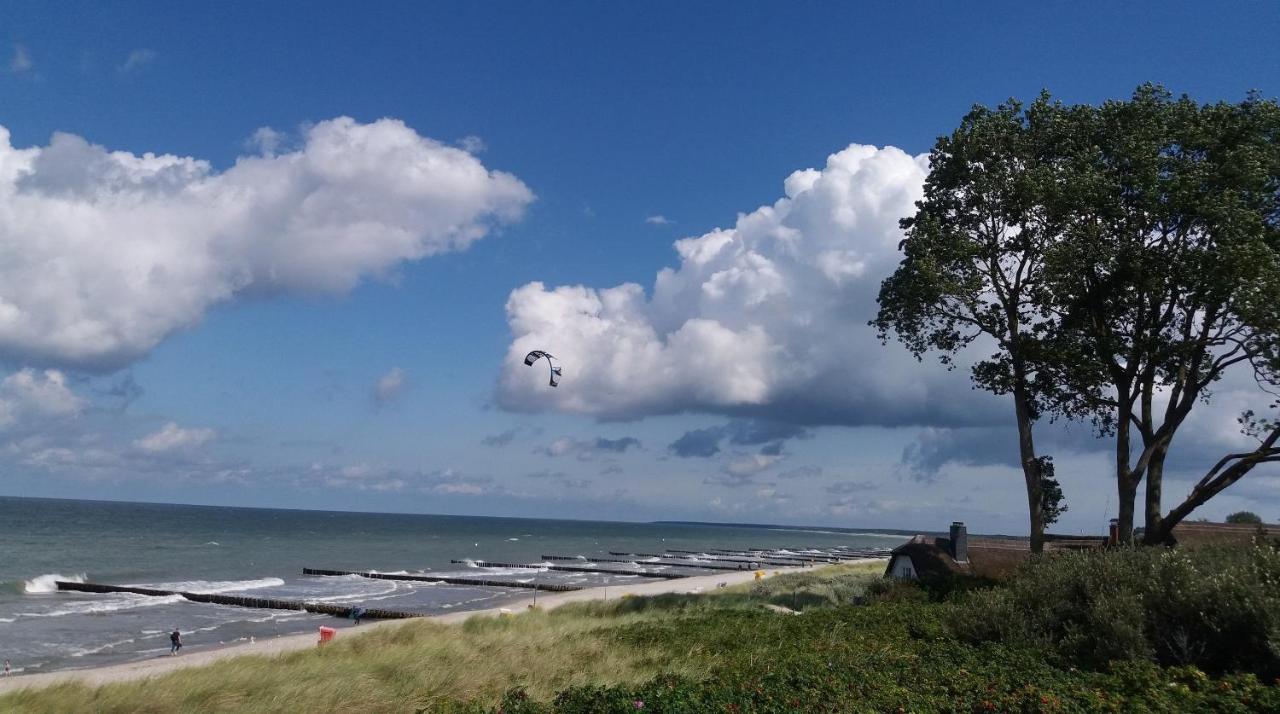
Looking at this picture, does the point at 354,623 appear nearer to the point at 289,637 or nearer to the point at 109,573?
the point at 289,637

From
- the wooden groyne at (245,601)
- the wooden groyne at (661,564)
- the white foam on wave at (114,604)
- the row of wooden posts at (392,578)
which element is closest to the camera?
the wooden groyne at (245,601)

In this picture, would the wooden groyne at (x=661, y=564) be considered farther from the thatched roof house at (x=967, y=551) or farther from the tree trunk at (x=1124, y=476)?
the tree trunk at (x=1124, y=476)

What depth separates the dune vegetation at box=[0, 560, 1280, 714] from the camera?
→ 31.1 feet

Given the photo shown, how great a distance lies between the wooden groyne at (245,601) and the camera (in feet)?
151

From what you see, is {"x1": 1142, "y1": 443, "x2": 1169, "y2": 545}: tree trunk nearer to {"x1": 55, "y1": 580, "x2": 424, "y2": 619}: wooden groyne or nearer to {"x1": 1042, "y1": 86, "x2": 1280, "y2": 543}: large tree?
{"x1": 1042, "y1": 86, "x2": 1280, "y2": 543}: large tree

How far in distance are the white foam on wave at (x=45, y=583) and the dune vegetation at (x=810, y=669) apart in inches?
1820

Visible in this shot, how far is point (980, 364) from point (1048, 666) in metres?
15.0

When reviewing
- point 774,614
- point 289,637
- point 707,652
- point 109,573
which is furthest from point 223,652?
point 109,573

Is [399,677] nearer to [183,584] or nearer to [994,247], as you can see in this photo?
[994,247]

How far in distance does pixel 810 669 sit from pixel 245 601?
49.4 m

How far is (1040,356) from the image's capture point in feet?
78.1

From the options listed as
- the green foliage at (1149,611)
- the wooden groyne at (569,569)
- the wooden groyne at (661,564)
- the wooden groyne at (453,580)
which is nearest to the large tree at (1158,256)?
the green foliage at (1149,611)

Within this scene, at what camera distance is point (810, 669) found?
1105cm

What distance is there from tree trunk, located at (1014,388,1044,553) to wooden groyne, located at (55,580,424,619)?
32138mm
